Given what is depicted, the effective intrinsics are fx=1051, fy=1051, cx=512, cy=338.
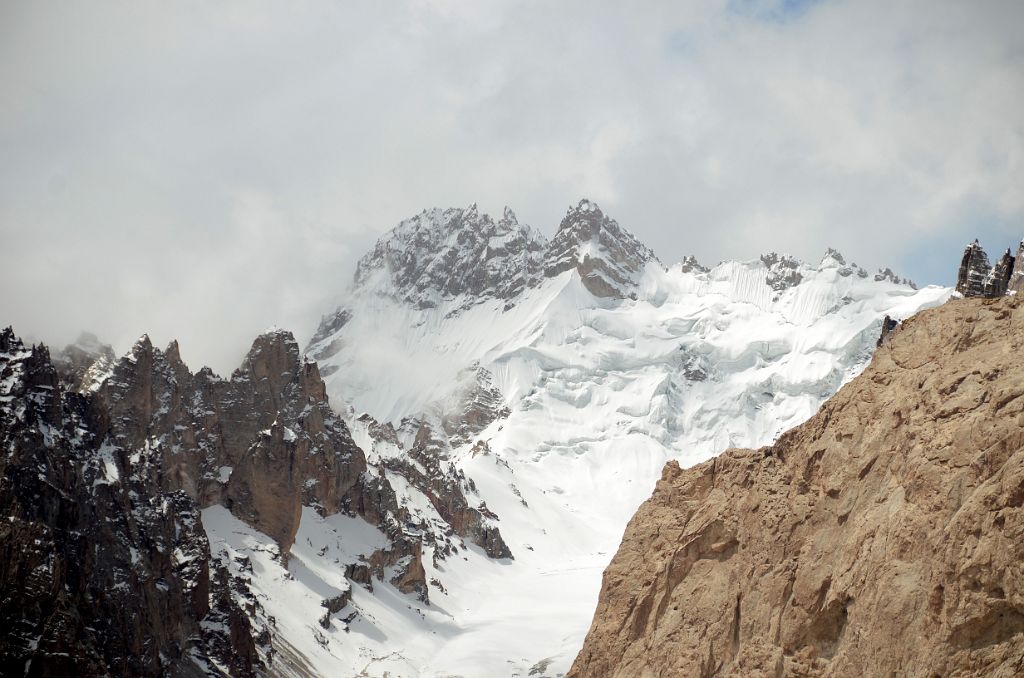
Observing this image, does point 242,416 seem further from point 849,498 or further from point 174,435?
point 849,498

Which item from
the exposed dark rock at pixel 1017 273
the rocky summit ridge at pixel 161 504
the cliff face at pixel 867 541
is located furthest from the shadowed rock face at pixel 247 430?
the exposed dark rock at pixel 1017 273

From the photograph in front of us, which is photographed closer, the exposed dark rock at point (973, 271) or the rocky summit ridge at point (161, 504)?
the exposed dark rock at point (973, 271)

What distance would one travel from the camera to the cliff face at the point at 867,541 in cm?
2350

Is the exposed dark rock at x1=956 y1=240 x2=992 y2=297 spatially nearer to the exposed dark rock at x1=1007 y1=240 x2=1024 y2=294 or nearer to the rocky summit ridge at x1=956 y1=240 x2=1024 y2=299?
the rocky summit ridge at x1=956 y1=240 x2=1024 y2=299

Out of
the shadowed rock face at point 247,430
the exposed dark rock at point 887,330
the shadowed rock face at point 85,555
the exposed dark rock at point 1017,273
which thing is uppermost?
the shadowed rock face at point 247,430

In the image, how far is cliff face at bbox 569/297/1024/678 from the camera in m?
23.5

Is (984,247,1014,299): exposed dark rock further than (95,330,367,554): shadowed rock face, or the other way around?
(95,330,367,554): shadowed rock face

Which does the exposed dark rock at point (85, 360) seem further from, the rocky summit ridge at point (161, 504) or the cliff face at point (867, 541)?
the cliff face at point (867, 541)

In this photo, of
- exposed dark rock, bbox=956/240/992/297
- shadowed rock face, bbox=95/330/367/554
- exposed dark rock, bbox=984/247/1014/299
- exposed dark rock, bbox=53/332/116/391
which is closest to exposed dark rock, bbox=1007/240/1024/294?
exposed dark rock, bbox=984/247/1014/299

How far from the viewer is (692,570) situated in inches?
1320

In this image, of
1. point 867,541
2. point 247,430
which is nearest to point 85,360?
point 247,430

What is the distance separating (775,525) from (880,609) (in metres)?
5.73

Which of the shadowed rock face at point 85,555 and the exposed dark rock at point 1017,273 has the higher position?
the exposed dark rock at point 1017,273

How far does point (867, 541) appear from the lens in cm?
2675
